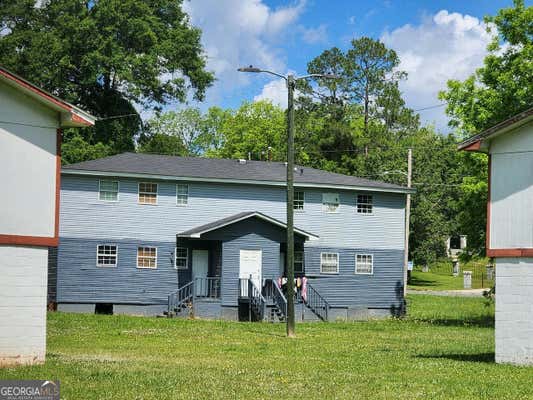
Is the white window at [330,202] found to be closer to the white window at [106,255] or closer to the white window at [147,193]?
the white window at [147,193]

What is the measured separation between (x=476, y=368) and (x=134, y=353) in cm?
823

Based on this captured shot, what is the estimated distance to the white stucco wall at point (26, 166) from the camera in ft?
60.5

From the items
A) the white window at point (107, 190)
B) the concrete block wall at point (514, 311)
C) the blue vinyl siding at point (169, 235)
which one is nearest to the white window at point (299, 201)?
the blue vinyl siding at point (169, 235)

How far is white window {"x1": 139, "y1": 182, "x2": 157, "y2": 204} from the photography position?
41.9 m

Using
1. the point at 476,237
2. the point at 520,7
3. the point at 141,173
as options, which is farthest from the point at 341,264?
the point at 520,7

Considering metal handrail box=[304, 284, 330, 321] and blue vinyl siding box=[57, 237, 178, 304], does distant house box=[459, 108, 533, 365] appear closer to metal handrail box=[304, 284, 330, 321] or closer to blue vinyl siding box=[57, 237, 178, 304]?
metal handrail box=[304, 284, 330, 321]

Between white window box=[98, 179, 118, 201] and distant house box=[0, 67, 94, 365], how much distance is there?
22.2 m

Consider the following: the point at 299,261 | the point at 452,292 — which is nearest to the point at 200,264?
the point at 299,261

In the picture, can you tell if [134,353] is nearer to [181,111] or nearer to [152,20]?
[152,20]

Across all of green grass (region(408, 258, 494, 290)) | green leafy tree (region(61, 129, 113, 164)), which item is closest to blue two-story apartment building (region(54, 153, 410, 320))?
green leafy tree (region(61, 129, 113, 164))

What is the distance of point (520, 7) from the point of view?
39125 mm

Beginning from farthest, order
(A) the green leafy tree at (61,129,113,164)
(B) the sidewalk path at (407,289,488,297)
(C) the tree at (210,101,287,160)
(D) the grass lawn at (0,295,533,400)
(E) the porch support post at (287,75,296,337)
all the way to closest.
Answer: (C) the tree at (210,101,287,160) → (B) the sidewalk path at (407,289,488,297) → (A) the green leafy tree at (61,129,113,164) → (E) the porch support post at (287,75,296,337) → (D) the grass lawn at (0,295,533,400)

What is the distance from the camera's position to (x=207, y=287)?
137ft

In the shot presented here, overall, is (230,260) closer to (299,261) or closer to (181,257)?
(181,257)
